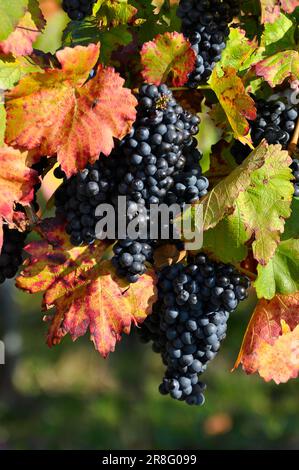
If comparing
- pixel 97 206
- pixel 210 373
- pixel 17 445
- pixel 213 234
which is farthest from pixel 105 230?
pixel 210 373

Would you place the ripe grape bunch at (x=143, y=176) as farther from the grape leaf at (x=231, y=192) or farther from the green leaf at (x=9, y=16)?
the green leaf at (x=9, y=16)

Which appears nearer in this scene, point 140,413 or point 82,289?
point 82,289

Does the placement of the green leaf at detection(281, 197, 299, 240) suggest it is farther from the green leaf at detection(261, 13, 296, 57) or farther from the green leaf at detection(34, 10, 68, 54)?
the green leaf at detection(34, 10, 68, 54)

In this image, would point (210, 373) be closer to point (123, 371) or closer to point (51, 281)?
point (123, 371)

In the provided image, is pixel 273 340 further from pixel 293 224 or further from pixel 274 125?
pixel 274 125

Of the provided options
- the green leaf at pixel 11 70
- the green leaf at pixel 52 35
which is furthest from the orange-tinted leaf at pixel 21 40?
the green leaf at pixel 52 35

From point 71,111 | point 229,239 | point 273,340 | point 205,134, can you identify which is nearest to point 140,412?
point 205,134
